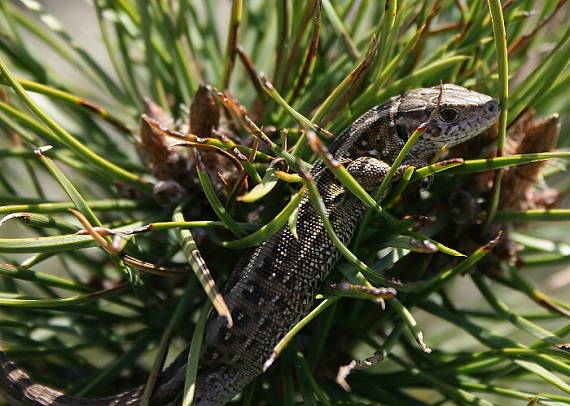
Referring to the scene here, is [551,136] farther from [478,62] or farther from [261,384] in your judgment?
[261,384]

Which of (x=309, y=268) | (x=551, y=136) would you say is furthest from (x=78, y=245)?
(x=551, y=136)

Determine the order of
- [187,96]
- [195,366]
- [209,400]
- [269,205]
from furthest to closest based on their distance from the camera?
[187,96], [209,400], [269,205], [195,366]

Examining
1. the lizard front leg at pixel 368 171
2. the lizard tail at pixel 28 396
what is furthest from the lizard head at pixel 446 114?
the lizard tail at pixel 28 396

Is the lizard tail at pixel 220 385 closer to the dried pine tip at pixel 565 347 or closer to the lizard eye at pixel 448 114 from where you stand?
the dried pine tip at pixel 565 347

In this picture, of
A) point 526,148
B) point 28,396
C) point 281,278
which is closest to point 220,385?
point 281,278

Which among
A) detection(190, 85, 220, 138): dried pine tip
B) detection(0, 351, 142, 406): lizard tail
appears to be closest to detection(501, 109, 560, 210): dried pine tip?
detection(190, 85, 220, 138): dried pine tip

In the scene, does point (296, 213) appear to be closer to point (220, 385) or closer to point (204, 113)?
point (204, 113)

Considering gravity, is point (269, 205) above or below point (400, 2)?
below
